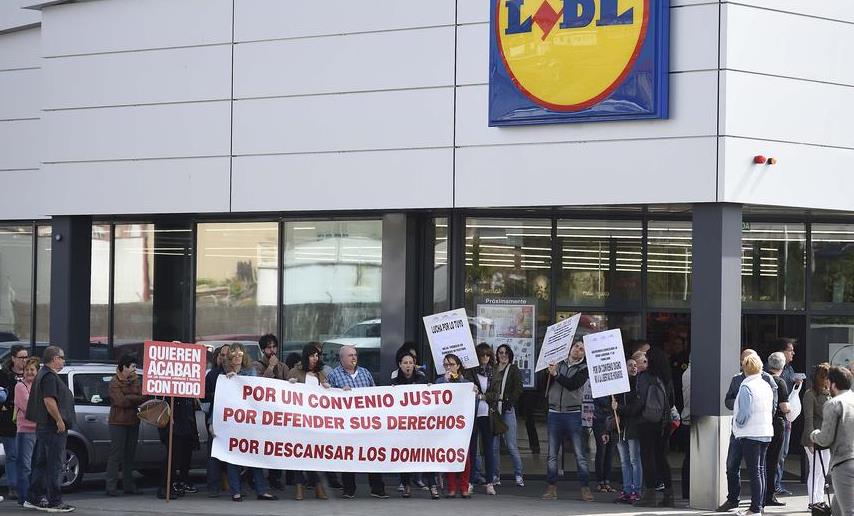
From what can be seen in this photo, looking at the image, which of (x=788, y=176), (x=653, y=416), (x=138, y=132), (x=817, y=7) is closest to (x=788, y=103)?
(x=788, y=176)

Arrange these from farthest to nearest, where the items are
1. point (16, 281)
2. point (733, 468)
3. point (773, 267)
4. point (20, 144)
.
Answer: point (16, 281), point (20, 144), point (773, 267), point (733, 468)

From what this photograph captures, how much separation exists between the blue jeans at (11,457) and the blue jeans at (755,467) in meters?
8.47

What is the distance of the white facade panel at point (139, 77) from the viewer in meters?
19.7

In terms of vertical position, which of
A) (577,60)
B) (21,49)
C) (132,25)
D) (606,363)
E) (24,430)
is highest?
(21,49)

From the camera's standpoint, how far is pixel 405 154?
18141mm

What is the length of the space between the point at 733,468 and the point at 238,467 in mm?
5874

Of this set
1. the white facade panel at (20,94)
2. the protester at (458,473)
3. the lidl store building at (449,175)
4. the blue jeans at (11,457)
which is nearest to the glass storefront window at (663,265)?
the lidl store building at (449,175)

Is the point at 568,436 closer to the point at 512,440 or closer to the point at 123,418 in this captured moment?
the point at 512,440

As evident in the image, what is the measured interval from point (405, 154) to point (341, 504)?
498 cm

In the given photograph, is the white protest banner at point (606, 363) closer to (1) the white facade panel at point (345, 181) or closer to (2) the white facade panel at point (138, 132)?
(1) the white facade panel at point (345, 181)

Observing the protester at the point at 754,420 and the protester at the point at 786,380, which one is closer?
the protester at the point at 754,420

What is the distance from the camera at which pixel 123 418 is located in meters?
16.2

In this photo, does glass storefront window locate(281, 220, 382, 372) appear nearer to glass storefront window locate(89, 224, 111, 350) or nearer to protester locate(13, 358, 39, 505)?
glass storefront window locate(89, 224, 111, 350)

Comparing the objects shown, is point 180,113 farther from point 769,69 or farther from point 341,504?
point 769,69
